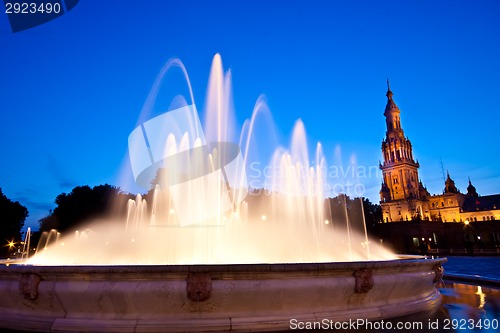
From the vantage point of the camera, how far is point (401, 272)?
686 centimetres

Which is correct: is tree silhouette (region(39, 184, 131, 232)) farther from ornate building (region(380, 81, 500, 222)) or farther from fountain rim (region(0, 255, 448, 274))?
ornate building (region(380, 81, 500, 222))

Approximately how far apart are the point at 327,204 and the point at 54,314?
54806 millimetres

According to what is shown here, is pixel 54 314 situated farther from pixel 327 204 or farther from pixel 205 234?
pixel 327 204

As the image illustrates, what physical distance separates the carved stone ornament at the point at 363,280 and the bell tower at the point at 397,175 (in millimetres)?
104144

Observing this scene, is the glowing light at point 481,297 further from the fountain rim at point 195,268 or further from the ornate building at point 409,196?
the ornate building at point 409,196

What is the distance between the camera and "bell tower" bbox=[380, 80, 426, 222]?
10400cm

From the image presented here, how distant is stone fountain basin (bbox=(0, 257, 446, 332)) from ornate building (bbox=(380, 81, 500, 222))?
105 meters

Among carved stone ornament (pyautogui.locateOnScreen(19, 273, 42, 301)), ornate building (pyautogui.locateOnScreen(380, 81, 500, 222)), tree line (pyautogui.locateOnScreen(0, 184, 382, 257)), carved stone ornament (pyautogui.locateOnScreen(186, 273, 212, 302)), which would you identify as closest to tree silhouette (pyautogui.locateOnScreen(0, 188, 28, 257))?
tree line (pyautogui.locateOnScreen(0, 184, 382, 257))

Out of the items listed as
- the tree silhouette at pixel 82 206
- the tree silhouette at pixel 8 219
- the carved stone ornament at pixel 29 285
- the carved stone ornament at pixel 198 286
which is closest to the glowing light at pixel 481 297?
the carved stone ornament at pixel 198 286

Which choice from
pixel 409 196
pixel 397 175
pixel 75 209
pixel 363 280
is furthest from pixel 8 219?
pixel 397 175

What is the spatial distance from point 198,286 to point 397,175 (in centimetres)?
11352

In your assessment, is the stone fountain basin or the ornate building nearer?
the stone fountain basin

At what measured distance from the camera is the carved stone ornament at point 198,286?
5.63 meters

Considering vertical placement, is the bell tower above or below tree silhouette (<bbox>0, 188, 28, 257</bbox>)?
above
